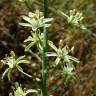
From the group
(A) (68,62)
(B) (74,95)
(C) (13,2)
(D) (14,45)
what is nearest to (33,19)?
(A) (68,62)

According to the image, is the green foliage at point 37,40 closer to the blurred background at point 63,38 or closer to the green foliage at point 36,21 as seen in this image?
the green foliage at point 36,21

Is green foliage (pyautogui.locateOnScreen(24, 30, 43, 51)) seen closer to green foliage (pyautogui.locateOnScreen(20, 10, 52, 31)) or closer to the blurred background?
green foliage (pyautogui.locateOnScreen(20, 10, 52, 31))

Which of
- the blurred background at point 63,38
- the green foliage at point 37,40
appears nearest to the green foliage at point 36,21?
the green foliage at point 37,40

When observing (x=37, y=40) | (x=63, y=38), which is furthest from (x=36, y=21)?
(x=63, y=38)

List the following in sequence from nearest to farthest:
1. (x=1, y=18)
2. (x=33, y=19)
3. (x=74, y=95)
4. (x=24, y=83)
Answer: (x=33, y=19), (x=74, y=95), (x=24, y=83), (x=1, y=18)

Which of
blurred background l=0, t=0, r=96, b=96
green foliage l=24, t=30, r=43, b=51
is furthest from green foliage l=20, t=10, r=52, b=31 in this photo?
blurred background l=0, t=0, r=96, b=96

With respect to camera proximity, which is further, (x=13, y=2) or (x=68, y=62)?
(x=13, y=2)

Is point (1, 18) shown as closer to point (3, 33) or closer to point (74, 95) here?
point (3, 33)

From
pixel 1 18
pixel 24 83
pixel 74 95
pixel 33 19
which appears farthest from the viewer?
pixel 1 18

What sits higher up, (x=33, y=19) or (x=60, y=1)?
(x=60, y=1)
